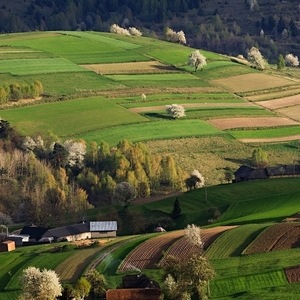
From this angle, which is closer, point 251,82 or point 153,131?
point 153,131

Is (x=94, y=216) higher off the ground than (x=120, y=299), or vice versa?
(x=120, y=299)

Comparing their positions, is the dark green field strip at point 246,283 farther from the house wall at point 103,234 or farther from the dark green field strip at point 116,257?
the house wall at point 103,234

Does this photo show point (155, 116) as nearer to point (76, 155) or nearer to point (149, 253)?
point (76, 155)

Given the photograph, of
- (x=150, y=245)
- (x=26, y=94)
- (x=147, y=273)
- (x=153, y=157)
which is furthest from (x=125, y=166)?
(x=147, y=273)

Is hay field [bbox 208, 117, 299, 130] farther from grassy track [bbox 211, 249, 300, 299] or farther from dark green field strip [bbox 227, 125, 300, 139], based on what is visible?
grassy track [bbox 211, 249, 300, 299]

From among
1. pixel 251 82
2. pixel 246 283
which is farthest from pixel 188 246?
pixel 251 82

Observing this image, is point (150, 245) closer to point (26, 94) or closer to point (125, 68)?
point (26, 94)

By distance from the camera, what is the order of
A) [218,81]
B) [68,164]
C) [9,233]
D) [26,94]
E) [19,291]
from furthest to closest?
[218,81] < [26,94] < [68,164] < [9,233] < [19,291]

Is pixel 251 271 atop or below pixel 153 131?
atop
